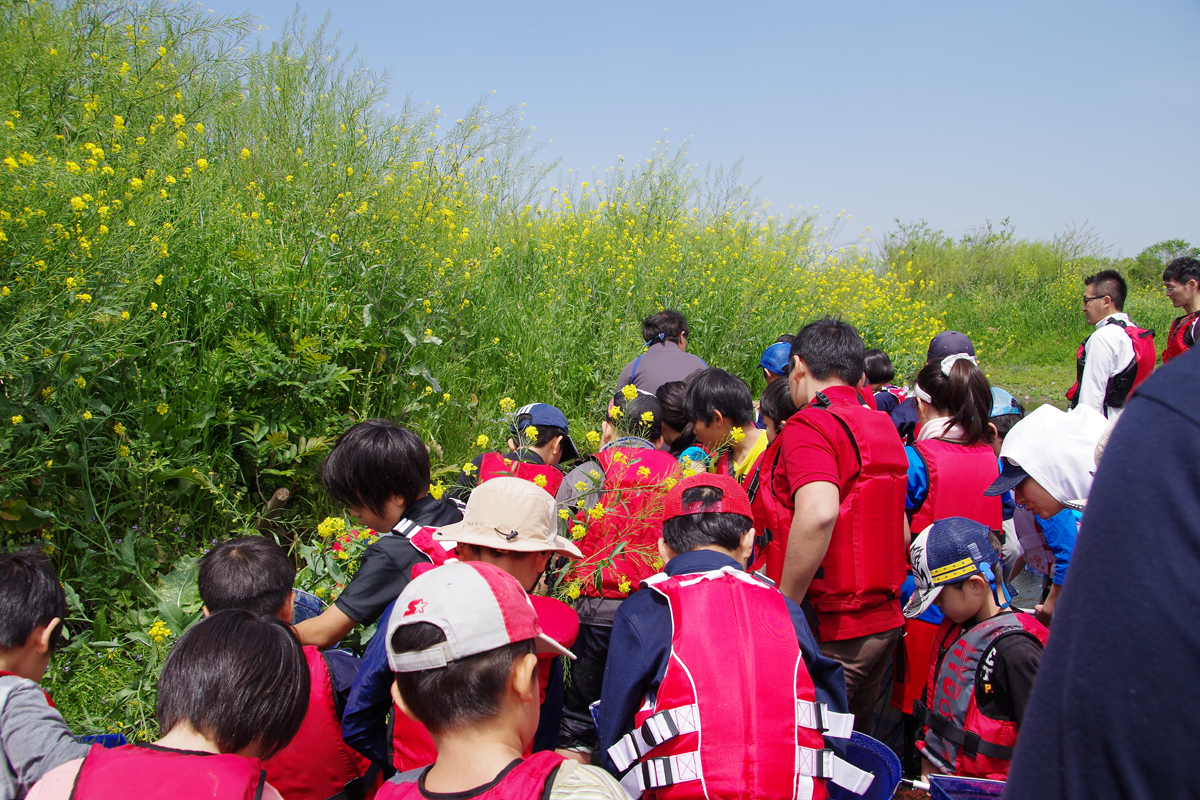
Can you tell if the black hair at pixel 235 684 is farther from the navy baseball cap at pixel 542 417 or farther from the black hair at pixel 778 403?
the black hair at pixel 778 403

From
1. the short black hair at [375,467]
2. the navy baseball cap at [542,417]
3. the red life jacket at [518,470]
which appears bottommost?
the red life jacket at [518,470]

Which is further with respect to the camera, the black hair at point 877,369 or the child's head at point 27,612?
the black hair at point 877,369

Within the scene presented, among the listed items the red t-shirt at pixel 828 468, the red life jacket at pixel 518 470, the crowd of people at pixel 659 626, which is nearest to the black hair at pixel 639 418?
the crowd of people at pixel 659 626

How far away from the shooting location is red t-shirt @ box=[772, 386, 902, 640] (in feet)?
8.48

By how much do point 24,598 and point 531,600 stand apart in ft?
4.18

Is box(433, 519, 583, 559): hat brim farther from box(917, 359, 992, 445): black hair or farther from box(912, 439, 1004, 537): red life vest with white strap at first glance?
box(917, 359, 992, 445): black hair

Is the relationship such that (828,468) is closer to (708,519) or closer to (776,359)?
(708,519)

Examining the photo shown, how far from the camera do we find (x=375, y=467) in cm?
242

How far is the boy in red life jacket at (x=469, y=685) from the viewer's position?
1.32 metres

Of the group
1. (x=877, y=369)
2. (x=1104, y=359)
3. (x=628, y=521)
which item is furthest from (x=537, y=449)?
(x=1104, y=359)

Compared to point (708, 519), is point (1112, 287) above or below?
above

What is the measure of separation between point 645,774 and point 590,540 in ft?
3.92

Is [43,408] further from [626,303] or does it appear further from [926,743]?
[626,303]

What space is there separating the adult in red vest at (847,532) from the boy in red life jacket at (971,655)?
0.24 m
